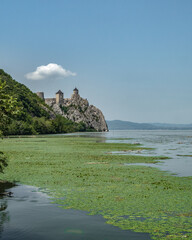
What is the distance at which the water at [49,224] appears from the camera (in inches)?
480

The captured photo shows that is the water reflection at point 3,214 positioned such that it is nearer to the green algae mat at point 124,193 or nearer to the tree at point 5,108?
the green algae mat at point 124,193

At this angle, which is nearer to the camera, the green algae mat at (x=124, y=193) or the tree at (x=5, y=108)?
the green algae mat at (x=124, y=193)

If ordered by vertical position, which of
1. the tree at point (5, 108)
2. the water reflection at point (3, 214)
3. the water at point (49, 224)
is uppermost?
the tree at point (5, 108)

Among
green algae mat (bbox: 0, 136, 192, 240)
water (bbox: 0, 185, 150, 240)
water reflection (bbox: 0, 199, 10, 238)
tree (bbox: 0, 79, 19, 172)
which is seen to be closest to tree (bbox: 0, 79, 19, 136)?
tree (bbox: 0, 79, 19, 172)

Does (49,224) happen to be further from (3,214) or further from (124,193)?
(124,193)

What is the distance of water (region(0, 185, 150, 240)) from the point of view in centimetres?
1219

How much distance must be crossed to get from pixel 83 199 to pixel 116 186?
4.16m

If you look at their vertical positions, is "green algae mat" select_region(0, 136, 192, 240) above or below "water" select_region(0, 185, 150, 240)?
above

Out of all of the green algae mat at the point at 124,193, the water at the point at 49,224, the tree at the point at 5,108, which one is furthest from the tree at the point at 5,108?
the water at the point at 49,224

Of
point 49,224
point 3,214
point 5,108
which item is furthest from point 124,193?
point 5,108

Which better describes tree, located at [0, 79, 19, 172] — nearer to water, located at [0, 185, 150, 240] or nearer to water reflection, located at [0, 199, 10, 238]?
water reflection, located at [0, 199, 10, 238]

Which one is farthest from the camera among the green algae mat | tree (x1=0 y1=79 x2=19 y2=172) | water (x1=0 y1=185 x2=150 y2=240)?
tree (x1=0 y1=79 x2=19 y2=172)

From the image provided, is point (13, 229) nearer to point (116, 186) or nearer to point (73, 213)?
point (73, 213)

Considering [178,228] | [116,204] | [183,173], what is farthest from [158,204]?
[183,173]
